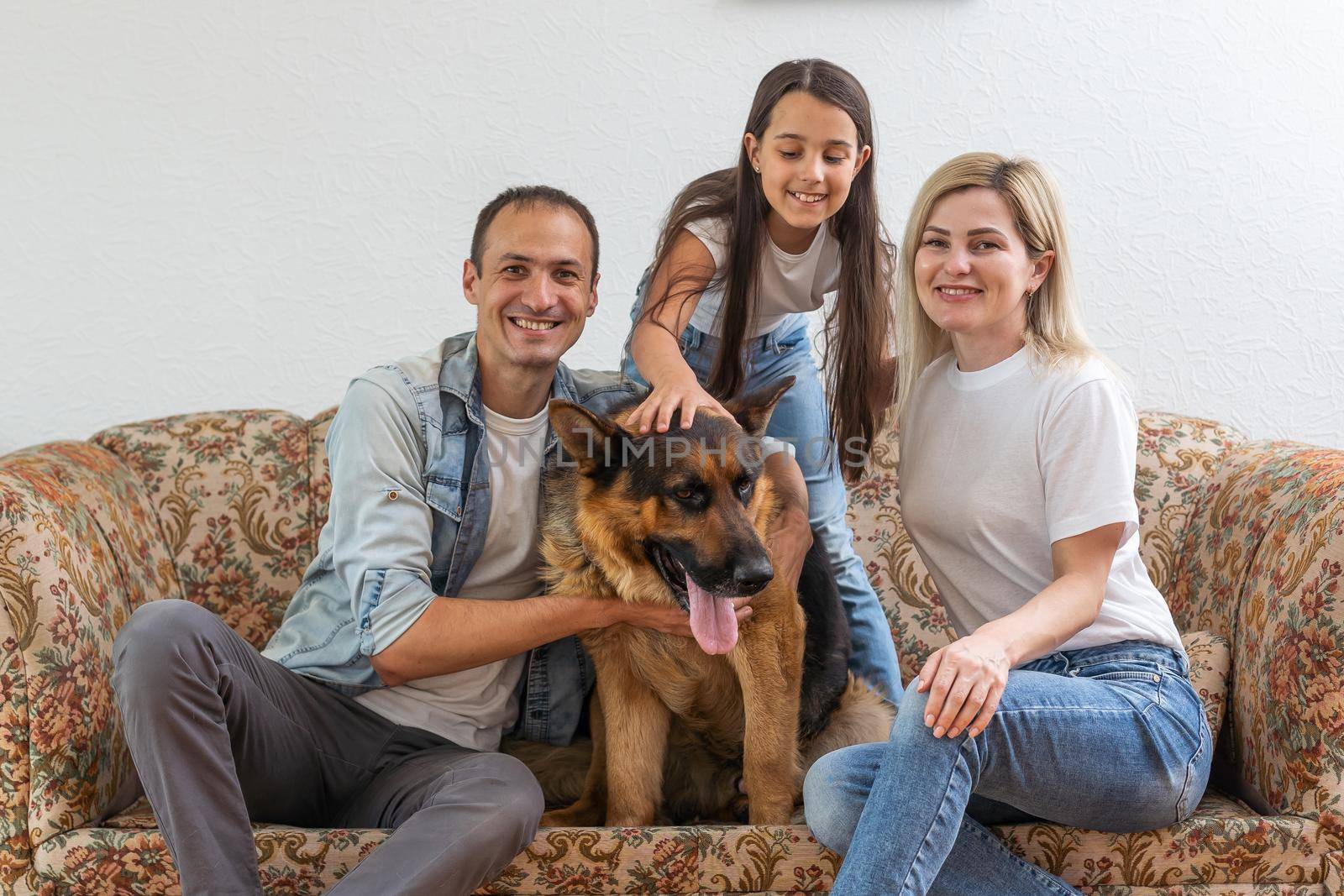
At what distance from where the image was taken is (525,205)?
2.29m

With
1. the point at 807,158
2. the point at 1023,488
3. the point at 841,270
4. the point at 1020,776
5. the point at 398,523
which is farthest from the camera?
the point at 841,270

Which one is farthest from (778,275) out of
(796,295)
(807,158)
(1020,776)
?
(1020,776)

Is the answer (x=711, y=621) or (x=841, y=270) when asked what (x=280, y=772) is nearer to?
(x=711, y=621)

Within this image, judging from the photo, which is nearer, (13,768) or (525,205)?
(13,768)

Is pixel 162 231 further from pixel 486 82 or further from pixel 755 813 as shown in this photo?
pixel 755 813

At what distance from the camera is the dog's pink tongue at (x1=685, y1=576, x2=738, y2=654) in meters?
2.13

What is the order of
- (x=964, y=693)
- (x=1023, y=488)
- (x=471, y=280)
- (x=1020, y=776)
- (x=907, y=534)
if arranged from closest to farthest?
(x=964, y=693) < (x=1020, y=776) < (x=1023, y=488) < (x=471, y=280) < (x=907, y=534)

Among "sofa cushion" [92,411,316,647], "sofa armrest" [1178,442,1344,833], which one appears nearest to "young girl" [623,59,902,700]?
"sofa armrest" [1178,442,1344,833]

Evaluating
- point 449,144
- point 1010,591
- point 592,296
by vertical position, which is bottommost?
point 1010,591

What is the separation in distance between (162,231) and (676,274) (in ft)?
6.18

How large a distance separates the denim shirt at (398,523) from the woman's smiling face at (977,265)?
82 cm

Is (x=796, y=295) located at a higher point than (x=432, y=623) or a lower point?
higher

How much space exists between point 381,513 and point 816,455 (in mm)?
1094

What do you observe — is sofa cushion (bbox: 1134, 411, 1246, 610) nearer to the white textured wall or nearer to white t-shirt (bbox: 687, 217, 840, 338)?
the white textured wall
